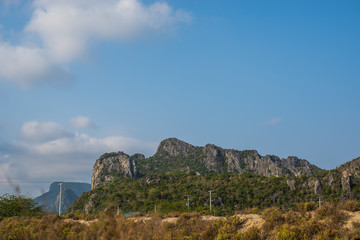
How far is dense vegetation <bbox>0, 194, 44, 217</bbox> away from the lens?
35.4m

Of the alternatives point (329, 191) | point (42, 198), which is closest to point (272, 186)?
point (329, 191)

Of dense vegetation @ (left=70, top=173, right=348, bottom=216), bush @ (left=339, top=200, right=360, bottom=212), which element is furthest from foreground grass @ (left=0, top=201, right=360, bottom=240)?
dense vegetation @ (left=70, top=173, right=348, bottom=216)

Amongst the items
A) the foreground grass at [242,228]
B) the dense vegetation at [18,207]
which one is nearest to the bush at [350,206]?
the foreground grass at [242,228]

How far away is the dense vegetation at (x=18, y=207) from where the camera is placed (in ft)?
116

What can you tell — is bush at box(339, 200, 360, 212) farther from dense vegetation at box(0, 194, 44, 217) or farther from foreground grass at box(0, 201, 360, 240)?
dense vegetation at box(0, 194, 44, 217)

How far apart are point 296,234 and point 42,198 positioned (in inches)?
402

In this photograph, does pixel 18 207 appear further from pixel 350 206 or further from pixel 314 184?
pixel 314 184

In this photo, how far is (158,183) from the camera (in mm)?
135250

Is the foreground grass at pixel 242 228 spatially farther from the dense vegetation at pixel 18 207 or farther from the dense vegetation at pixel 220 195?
the dense vegetation at pixel 220 195

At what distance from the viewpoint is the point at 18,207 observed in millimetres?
36844

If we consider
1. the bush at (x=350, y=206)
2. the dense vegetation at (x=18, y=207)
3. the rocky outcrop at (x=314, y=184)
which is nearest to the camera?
the bush at (x=350, y=206)

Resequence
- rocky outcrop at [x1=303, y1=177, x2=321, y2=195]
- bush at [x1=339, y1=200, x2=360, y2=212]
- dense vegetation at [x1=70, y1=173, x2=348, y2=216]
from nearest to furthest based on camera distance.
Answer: bush at [x1=339, y1=200, x2=360, y2=212]
dense vegetation at [x1=70, y1=173, x2=348, y2=216]
rocky outcrop at [x1=303, y1=177, x2=321, y2=195]

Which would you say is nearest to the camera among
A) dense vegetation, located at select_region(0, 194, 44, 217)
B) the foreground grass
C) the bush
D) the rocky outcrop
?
the foreground grass

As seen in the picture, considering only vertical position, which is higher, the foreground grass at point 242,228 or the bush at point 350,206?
the bush at point 350,206
